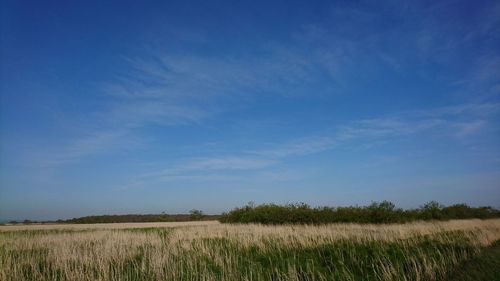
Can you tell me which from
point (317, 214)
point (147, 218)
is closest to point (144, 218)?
point (147, 218)

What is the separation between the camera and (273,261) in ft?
36.4

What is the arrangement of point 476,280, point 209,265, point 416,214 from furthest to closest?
point 416,214
point 209,265
point 476,280

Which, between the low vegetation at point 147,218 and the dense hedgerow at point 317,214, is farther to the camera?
the low vegetation at point 147,218

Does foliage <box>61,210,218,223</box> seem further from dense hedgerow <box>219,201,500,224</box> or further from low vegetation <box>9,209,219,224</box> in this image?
dense hedgerow <box>219,201,500,224</box>

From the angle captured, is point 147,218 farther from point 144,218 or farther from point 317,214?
point 317,214

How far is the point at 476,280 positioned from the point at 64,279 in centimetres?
799

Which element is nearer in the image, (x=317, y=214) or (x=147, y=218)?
(x=317, y=214)

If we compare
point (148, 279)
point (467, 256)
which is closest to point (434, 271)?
point (467, 256)

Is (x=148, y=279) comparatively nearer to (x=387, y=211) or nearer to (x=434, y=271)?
(x=434, y=271)

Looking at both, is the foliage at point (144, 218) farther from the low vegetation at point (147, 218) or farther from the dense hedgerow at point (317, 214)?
the dense hedgerow at point (317, 214)

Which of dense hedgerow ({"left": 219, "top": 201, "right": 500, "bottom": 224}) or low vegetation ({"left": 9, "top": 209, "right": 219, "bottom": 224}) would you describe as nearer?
dense hedgerow ({"left": 219, "top": 201, "right": 500, "bottom": 224})

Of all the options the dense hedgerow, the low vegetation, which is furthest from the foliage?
the dense hedgerow

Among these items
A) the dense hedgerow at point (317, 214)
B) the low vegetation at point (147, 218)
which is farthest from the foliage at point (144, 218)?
the dense hedgerow at point (317, 214)

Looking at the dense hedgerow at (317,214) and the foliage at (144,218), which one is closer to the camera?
the dense hedgerow at (317,214)
